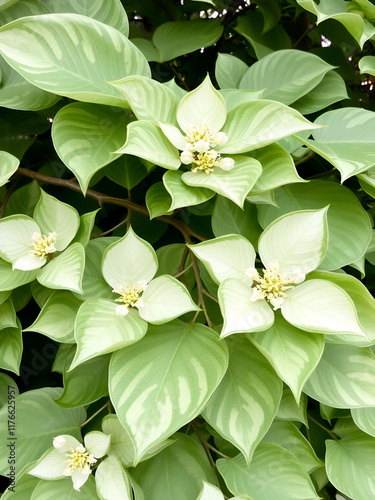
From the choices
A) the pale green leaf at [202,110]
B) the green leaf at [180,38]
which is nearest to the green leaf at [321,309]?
the pale green leaf at [202,110]

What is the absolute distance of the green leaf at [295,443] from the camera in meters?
0.64

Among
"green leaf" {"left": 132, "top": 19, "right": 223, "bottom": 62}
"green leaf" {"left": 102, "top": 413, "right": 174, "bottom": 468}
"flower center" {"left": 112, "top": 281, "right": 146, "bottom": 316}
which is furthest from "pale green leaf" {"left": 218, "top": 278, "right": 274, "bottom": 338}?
"green leaf" {"left": 132, "top": 19, "right": 223, "bottom": 62}

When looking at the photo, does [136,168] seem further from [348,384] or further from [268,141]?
[348,384]

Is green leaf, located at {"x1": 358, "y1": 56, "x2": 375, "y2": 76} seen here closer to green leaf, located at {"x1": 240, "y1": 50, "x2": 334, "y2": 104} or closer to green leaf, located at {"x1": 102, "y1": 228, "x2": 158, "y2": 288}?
green leaf, located at {"x1": 240, "y1": 50, "x2": 334, "y2": 104}

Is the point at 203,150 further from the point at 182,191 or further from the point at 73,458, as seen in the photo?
the point at 73,458

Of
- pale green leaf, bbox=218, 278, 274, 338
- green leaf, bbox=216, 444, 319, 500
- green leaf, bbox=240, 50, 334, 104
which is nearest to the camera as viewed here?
pale green leaf, bbox=218, 278, 274, 338

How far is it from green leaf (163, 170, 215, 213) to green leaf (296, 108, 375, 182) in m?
0.15

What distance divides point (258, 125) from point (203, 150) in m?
0.07

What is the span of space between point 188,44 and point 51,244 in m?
0.42

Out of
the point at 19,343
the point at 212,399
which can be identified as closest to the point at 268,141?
the point at 212,399

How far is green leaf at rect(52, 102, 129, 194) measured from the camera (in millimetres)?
553

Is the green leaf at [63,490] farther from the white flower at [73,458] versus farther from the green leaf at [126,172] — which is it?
the green leaf at [126,172]

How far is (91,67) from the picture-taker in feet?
1.95

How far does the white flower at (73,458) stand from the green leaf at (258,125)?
1.27 ft
